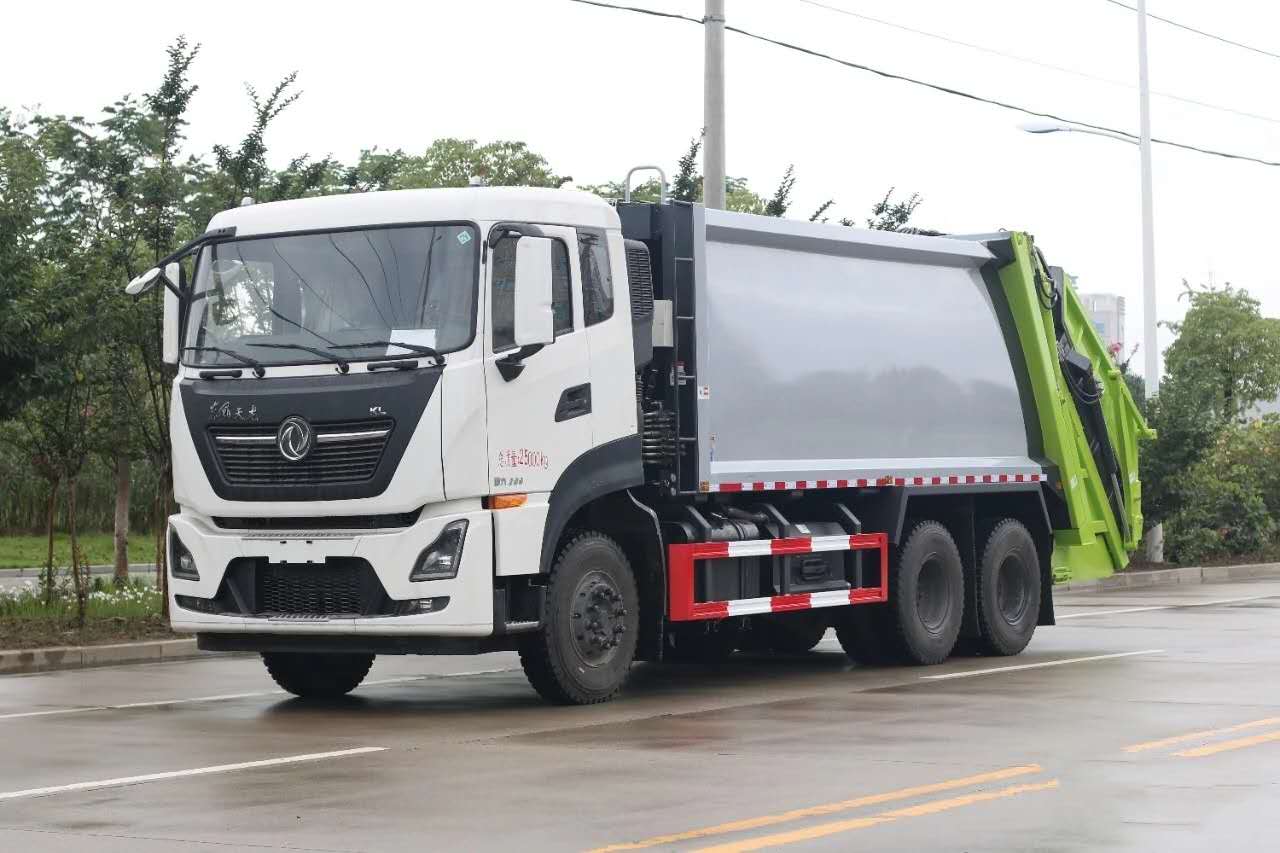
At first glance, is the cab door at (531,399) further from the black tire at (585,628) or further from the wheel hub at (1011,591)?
the wheel hub at (1011,591)

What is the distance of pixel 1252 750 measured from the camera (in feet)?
35.4

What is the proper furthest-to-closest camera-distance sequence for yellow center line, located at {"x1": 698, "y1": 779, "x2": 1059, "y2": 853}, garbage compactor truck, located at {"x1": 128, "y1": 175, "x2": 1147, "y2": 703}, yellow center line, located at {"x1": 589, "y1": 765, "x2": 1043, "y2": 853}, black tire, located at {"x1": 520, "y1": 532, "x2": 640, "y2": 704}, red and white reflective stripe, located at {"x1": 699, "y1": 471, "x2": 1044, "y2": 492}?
red and white reflective stripe, located at {"x1": 699, "y1": 471, "x2": 1044, "y2": 492} < black tire, located at {"x1": 520, "y1": 532, "x2": 640, "y2": 704} < garbage compactor truck, located at {"x1": 128, "y1": 175, "x2": 1147, "y2": 703} < yellow center line, located at {"x1": 589, "y1": 765, "x2": 1043, "y2": 853} < yellow center line, located at {"x1": 698, "y1": 779, "x2": 1059, "y2": 853}

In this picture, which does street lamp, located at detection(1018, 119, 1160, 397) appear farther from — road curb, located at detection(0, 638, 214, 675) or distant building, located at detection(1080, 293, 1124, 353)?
distant building, located at detection(1080, 293, 1124, 353)

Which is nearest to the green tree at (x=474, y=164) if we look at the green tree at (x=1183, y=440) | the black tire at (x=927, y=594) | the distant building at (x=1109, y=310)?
the green tree at (x=1183, y=440)

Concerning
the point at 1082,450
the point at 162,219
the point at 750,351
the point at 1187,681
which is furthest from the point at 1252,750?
the point at 162,219

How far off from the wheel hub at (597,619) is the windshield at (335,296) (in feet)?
5.97

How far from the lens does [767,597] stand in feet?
50.2

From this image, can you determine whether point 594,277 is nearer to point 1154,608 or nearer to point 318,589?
point 318,589

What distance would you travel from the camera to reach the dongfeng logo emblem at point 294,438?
512 inches

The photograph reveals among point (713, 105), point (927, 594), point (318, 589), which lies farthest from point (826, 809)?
point (713, 105)

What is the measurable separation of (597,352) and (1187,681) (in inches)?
186

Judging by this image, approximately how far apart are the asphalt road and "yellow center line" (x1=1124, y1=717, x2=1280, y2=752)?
0.9 inches

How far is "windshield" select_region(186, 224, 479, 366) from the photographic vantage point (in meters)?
12.9

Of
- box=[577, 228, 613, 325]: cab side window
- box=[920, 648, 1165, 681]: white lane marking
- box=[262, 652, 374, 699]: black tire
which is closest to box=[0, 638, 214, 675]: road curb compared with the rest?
box=[262, 652, 374, 699]: black tire
